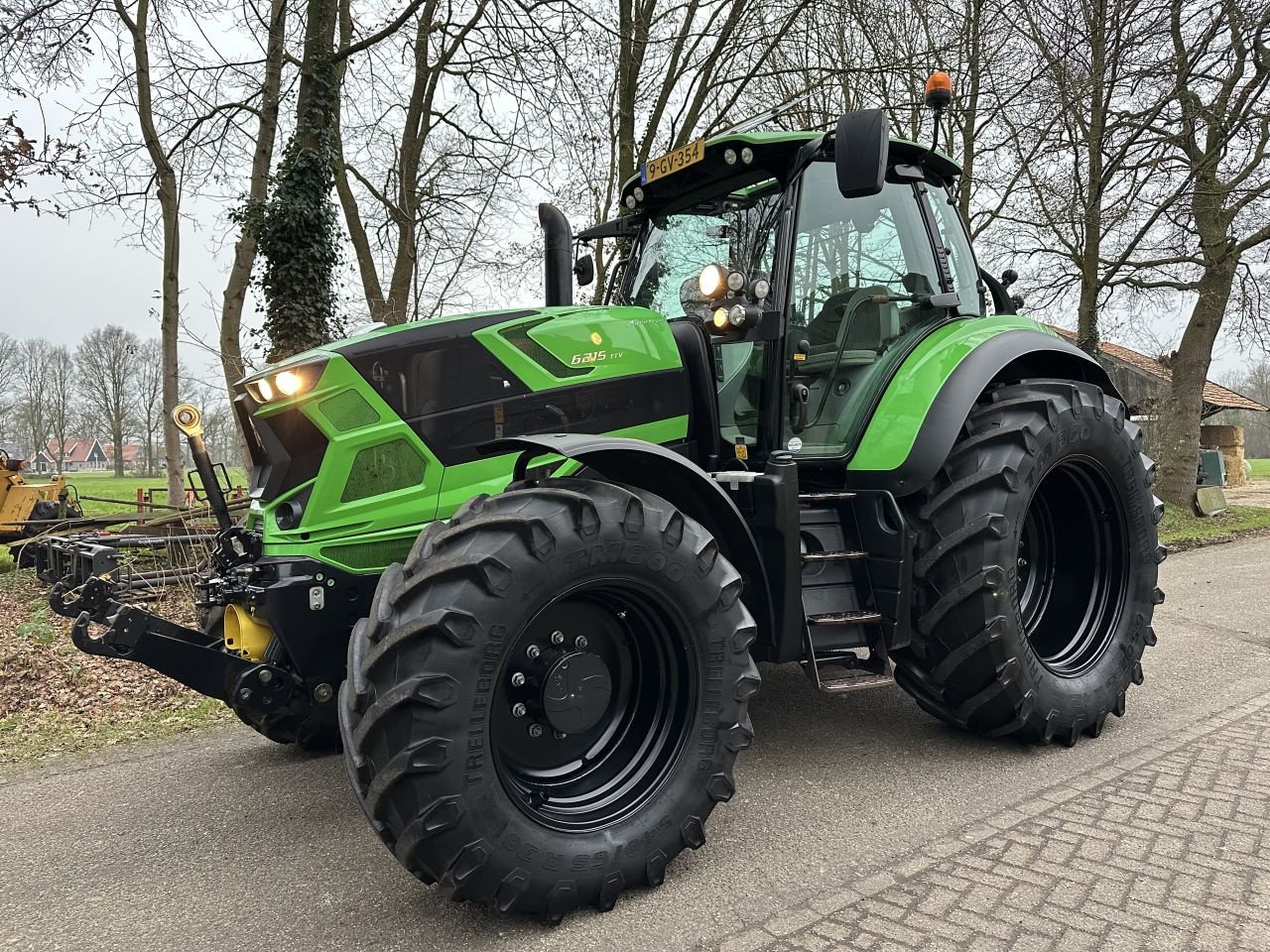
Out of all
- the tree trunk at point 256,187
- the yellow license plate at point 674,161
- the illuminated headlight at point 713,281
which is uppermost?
the tree trunk at point 256,187

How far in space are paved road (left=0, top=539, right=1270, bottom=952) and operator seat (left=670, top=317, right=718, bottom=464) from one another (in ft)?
4.60

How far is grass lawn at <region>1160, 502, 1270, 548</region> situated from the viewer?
38.2 feet

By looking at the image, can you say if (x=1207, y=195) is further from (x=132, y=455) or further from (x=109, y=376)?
(x=132, y=455)

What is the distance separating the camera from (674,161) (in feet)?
12.8

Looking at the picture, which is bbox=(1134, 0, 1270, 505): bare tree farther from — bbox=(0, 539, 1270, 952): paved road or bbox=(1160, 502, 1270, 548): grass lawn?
bbox=(0, 539, 1270, 952): paved road

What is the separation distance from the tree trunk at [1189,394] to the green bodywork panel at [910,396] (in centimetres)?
1298

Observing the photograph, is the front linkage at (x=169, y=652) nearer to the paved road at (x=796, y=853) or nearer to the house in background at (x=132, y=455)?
the paved road at (x=796, y=853)

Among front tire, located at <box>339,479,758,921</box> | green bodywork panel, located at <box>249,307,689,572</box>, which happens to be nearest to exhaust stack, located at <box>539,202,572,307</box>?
green bodywork panel, located at <box>249,307,689,572</box>

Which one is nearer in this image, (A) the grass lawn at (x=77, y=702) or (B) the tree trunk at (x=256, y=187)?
(A) the grass lawn at (x=77, y=702)

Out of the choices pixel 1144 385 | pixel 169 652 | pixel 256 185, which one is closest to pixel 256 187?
pixel 256 185

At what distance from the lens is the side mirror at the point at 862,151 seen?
3.20m

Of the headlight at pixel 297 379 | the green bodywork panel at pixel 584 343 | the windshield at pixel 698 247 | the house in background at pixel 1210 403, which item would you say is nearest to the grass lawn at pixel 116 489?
the windshield at pixel 698 247

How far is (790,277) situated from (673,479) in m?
1.24

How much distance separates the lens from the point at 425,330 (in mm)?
3148
